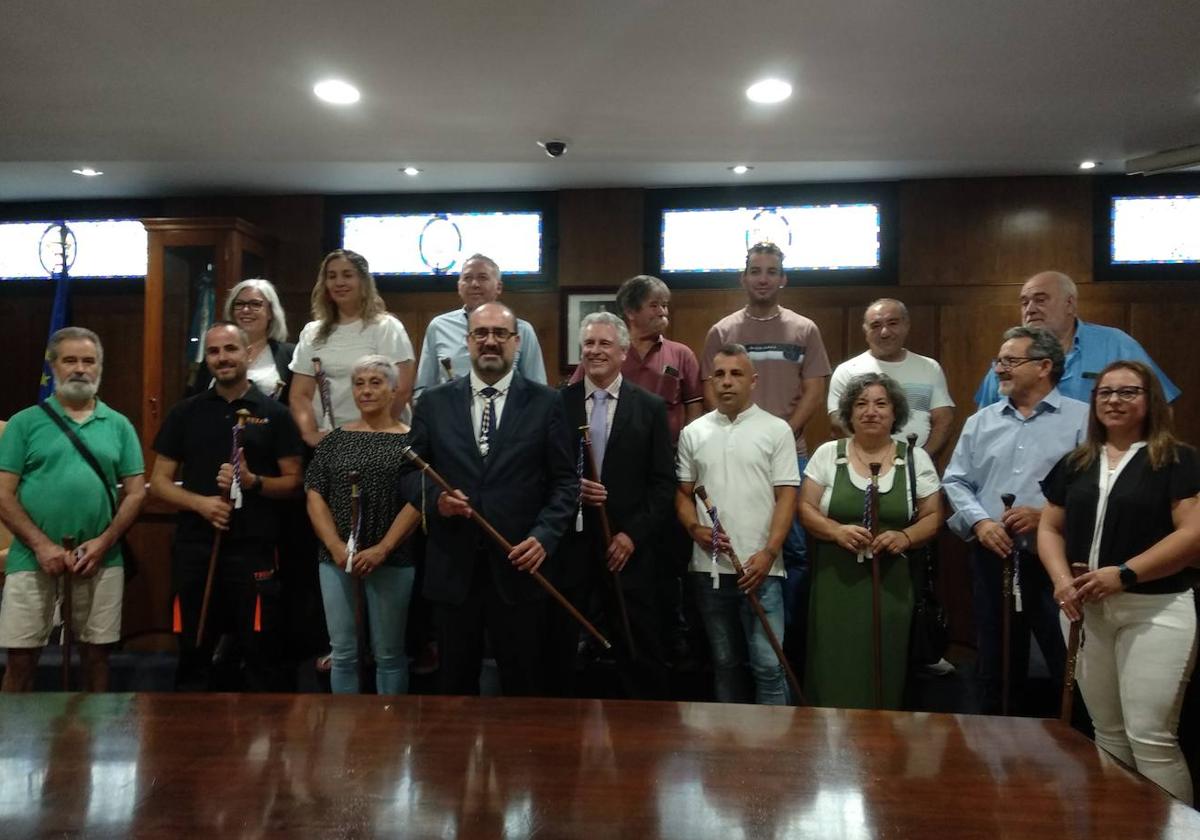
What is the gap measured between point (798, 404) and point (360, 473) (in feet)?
6.68

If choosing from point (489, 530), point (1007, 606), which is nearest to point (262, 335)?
point (489, 530)

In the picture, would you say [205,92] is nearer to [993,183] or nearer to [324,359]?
[324,359]

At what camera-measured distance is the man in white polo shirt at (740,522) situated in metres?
3.25

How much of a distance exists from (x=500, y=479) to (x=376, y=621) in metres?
0.76

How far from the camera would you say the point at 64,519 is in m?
3.41

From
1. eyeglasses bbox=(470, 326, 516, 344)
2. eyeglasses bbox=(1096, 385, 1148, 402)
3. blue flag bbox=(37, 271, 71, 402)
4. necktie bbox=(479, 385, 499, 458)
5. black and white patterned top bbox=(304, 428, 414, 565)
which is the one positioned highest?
blue flag bbox=(37, 271, 71, 402)

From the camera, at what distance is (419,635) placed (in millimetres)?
3869

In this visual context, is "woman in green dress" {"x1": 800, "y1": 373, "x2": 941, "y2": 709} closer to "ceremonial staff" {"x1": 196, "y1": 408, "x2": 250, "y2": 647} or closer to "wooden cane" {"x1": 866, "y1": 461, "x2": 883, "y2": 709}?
"wooden cane" {"x1": 866, "y1": 461, "x2": 883, "y2": 709}

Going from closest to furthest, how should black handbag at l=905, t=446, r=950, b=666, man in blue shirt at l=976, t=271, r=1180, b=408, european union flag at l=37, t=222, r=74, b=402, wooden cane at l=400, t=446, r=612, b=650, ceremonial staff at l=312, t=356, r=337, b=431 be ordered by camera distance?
1. wooden cane at l=400, t=446, r=612, b=650
2. black handbag at l=905, t=446, r=950, b=666
3. man in blue shirt at l=976, t=271, r=1180, b=408
4. ceremonial staff at l=312, t=356, r=337, b=431
5. european union flag at l=37, t=222, r=74, b=402

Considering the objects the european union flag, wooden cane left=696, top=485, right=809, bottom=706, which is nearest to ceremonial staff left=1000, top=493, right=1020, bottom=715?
wooden cane left=696, top=485, right=809, bottom=706

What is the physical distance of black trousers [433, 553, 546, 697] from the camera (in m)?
3.01

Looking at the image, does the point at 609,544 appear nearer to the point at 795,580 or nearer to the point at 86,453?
the point at 795,580

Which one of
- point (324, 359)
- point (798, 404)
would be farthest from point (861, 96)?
point (324, 359)

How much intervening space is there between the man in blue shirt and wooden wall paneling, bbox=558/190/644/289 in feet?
9.88
